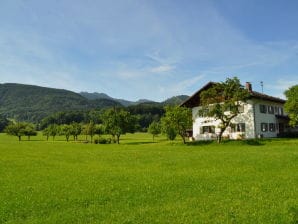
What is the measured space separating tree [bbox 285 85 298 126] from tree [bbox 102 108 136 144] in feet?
103

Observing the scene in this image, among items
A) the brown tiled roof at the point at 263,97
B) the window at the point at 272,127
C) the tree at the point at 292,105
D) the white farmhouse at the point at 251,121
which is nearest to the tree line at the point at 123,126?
the white farmhouse at the point at 251,121

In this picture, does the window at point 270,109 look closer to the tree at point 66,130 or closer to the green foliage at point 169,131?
the green foliage at point 169,131

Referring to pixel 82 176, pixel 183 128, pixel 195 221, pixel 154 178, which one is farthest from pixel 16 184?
pixel 183 128

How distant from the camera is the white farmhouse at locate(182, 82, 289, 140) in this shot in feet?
A: 173

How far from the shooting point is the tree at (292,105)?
166 feet

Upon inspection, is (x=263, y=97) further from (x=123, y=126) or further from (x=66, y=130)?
(x=66, y=130)

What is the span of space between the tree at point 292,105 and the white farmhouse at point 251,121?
12.7 ft

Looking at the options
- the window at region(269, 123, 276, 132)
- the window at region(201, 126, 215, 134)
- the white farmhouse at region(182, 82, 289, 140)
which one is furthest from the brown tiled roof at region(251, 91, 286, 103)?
the window at region(201, 126, 215, 134)

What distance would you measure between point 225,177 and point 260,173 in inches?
99.2

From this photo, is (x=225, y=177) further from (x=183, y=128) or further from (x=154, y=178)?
(x=183, y=128)

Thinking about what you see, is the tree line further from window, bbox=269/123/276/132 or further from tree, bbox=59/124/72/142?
window, bbox=269/123/276/132

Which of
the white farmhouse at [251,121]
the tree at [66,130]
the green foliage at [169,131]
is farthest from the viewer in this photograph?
the tree at [66,130]

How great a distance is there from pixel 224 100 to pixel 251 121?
609 cm

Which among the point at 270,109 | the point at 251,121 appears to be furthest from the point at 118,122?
the point at 270,109
